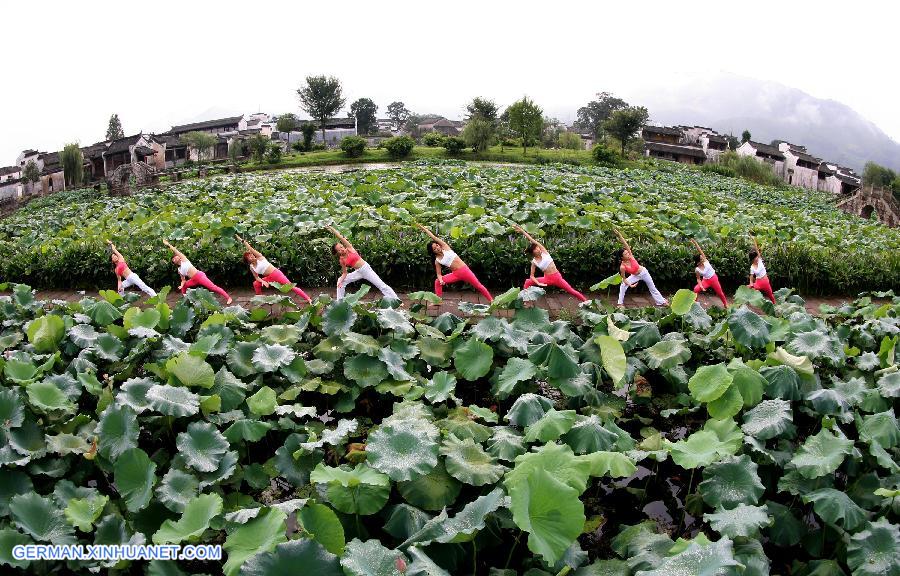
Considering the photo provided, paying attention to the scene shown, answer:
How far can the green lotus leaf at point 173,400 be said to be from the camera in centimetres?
382

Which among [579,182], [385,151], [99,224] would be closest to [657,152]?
[385,151]

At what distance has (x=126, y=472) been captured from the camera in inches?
137

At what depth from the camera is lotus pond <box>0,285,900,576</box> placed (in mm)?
2955

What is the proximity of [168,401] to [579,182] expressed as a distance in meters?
18.4

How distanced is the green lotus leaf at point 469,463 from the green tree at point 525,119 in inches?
1516

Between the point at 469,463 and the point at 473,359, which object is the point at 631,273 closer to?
the point at 473,359

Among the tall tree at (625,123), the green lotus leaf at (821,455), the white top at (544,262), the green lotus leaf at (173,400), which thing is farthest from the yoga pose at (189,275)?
the tall tree at (625,123)

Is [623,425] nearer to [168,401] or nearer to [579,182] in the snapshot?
[168,401]

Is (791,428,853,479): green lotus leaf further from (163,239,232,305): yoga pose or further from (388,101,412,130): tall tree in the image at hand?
(388,101,412,130): tall tree

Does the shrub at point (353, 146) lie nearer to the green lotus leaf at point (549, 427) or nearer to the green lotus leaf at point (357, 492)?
the green lotus leaf at point (549, 427)

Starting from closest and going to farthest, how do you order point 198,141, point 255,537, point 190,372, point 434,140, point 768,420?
point 255,537 → point 768,420 → point 190,372 → point 434,140 → point 198,141

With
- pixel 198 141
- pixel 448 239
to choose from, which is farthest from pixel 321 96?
pixel 448 239

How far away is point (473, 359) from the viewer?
494cm

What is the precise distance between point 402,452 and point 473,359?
1.62 m
